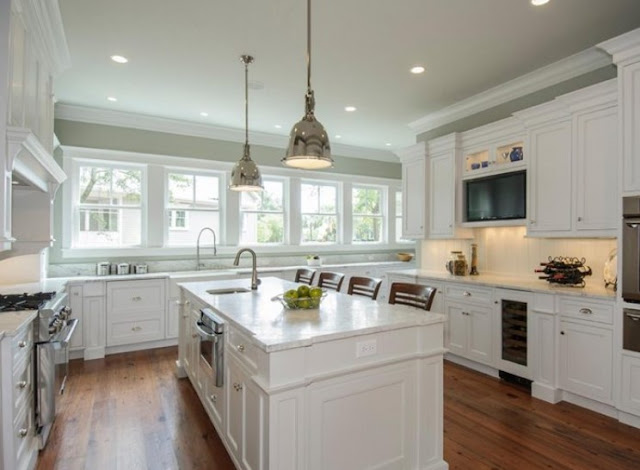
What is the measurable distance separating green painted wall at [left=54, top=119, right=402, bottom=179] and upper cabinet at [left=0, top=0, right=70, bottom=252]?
152 centimetres

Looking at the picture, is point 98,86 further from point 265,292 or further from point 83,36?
point 265,292

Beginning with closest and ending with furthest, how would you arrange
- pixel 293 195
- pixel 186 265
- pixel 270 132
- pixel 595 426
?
pixel 595 426 → pixel 186 265 → pixel 270 132 → pixel 293 195

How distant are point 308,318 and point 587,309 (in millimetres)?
2328

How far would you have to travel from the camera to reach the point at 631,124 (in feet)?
8.73

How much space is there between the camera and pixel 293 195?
6289 mm

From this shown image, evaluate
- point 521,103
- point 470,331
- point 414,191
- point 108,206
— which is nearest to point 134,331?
point 108,206

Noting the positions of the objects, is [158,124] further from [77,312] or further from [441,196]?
[441,196]

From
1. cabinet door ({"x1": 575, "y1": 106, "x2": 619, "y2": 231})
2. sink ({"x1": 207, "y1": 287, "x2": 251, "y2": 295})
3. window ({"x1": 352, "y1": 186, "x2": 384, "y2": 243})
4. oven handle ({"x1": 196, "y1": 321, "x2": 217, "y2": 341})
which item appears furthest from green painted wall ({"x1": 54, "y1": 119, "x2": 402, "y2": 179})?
cabinet door ({"x1": 575, "y1": 106, "x2": 619, "y2": 231})

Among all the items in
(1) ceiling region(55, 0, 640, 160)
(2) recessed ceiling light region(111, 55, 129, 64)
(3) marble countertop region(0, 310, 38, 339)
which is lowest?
(3) marble countertop region(0, 310, 38, 339)

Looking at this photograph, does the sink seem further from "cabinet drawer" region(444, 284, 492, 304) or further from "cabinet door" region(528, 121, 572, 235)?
"cabinet door" region(528, 121, 572, 235)

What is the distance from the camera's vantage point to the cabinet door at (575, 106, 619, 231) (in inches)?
116

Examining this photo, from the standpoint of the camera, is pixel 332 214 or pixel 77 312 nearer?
pixel 77 312

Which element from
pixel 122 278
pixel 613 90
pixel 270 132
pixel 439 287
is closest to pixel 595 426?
pixel 439 287

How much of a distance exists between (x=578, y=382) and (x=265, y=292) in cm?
262
